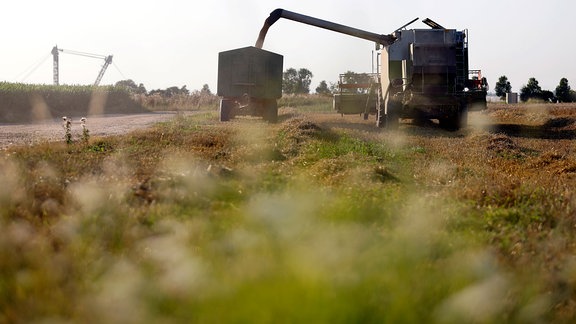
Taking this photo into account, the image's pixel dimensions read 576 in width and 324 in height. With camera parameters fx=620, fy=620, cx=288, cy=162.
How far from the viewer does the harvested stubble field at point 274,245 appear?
326 centimetres

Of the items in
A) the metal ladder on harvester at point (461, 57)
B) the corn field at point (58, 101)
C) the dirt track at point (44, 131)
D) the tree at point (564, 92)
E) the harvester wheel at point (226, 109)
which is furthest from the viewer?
the tree at point (564, 92)

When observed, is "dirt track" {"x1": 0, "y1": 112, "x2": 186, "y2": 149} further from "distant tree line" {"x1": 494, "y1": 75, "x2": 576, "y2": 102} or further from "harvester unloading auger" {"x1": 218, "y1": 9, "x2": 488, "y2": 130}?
"distant tree line" {"x1": 494, "y1": 75, "x2": 576, "y2": 102}

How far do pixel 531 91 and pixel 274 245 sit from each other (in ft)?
184

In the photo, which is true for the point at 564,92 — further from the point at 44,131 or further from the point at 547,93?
the point at 44,131

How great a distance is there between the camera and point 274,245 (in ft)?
13.3

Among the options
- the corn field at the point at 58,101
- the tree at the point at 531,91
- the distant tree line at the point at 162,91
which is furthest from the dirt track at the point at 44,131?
the tree at the point at 531,91

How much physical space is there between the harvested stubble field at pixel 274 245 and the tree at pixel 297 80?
6592cm

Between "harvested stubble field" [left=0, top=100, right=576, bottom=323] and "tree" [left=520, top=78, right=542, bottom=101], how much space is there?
50706 millimetres

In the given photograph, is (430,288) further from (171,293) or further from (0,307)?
(0,307)

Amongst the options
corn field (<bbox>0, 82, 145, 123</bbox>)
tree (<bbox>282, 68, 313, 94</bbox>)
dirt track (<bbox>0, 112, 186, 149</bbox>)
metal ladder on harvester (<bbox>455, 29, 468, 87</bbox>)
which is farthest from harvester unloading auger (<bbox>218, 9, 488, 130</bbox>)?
tree (<bbox>282, 68, 313, 94</bbox>)

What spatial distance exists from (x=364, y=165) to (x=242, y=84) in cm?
1523

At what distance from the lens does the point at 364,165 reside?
28.6 feet

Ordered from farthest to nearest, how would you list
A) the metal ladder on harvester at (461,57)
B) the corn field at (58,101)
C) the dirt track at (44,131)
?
the corn field at (58,101)
the metal ladder on harvester at (461,57)
the dirt track at (44,131)

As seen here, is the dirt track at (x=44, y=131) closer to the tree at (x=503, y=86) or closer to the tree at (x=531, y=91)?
the tree at (x=531, y=91)
